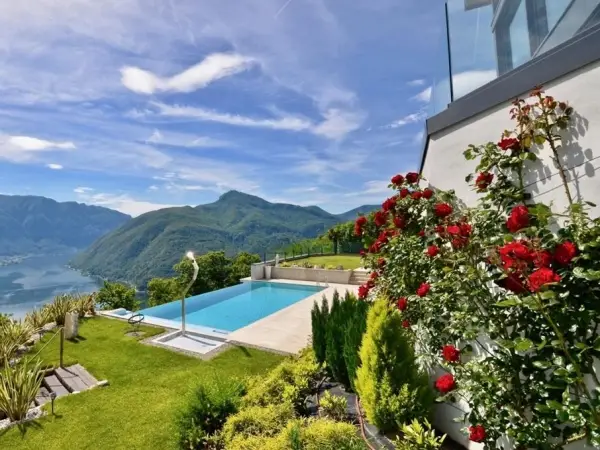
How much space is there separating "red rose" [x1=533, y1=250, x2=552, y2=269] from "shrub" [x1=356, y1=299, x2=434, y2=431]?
7.11 feet

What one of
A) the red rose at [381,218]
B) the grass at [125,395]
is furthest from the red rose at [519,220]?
the grass at [125,395]

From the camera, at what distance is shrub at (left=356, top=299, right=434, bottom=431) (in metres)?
3.64

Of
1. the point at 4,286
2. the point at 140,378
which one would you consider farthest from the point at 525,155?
the point at 4,286

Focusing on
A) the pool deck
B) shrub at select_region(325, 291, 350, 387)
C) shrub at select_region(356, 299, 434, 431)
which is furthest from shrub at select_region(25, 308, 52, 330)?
shrub at select_region(356, 299, 434, 431)

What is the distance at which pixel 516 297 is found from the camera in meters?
2.09

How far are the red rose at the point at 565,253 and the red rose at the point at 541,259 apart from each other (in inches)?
1.7

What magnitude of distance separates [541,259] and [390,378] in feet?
7.79

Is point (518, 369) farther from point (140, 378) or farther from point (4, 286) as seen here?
point (4, 286)

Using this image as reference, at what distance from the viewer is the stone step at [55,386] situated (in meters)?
6.50

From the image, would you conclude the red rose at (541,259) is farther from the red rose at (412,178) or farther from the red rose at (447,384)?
the red rose at (412,178)

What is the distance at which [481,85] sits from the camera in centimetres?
375

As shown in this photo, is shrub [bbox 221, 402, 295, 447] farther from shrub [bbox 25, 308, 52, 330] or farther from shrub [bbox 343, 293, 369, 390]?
shrub [bbox 25, 308, 52, 330]

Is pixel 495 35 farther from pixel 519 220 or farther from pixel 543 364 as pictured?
pixel 543 364

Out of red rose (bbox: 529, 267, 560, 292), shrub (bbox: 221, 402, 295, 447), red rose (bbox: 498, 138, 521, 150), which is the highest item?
red rose (bbox: 498, 138, 521, 150)
